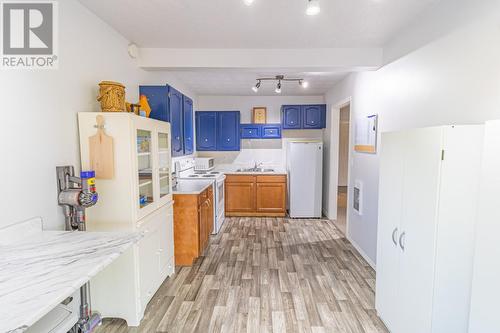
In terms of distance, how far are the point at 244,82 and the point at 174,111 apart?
1674 millimetres

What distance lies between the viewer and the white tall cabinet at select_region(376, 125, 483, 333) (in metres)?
1.49

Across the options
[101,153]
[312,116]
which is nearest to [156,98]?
[101,153]

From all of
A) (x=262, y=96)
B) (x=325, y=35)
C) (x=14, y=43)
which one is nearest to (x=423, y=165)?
(x=325, y=35)

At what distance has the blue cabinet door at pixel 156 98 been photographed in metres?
3.03

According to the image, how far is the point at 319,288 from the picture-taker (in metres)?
2.76

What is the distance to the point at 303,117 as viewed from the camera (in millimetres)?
5562

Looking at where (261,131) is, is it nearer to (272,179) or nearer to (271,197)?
(272,179)

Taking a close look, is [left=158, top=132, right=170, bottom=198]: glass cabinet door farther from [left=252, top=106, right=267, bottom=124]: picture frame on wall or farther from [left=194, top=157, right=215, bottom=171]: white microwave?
[left=252, top=106, right=267, bottom=124]: picture frame on wall

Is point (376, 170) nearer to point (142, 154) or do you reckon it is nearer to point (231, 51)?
point (231, 51)

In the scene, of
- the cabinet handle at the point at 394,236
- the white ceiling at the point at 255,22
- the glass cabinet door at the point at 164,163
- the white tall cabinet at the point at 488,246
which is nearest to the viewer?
the white tall cabinet at the point at 488,246

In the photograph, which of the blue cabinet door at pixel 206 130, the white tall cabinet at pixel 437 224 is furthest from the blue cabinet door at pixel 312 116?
the white tall cabinet at pixel 437 224

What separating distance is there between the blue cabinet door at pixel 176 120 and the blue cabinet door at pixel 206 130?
1769 mm

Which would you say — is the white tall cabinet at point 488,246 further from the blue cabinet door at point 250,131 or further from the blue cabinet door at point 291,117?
the blue cabinet door at point 250,131

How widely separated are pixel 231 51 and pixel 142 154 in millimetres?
1619
